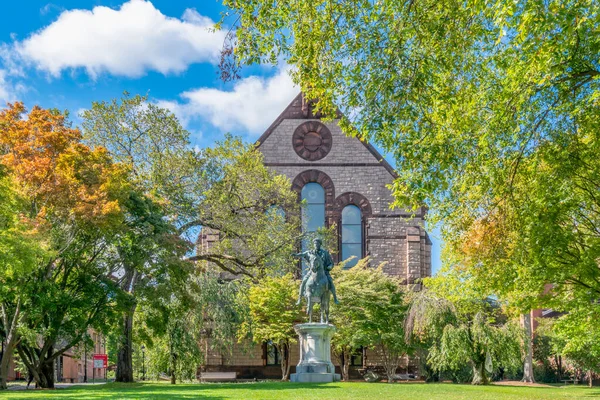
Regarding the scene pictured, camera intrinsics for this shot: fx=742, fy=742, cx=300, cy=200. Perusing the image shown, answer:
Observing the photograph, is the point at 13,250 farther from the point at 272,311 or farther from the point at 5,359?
the point at 272,311

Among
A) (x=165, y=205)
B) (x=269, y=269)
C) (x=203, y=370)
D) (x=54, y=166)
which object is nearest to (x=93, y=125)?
(x=165, y=205)

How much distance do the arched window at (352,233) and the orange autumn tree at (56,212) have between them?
733 inches

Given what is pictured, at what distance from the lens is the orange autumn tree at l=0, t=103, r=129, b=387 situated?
20.7 metres

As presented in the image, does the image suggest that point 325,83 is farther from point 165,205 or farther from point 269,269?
point 269,269

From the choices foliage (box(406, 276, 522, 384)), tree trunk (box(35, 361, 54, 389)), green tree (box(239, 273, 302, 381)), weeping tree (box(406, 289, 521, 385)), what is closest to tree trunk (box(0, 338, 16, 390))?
tree trunk (box(35, 361, 54, 389))

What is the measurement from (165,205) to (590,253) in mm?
14160

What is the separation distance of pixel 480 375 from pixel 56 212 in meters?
18.6

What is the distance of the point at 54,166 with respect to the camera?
21.3 m

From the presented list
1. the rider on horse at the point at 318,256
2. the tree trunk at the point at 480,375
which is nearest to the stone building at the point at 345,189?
the tree trunk at the point at 480,375

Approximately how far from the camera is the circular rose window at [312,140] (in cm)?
4078

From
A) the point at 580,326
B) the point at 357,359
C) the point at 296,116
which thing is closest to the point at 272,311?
the point at 357,359

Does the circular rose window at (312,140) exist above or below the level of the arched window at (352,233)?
above

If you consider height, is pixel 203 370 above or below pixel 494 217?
below

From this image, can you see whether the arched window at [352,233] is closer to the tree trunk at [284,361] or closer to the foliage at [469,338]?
the tree trunk at [284,361]
